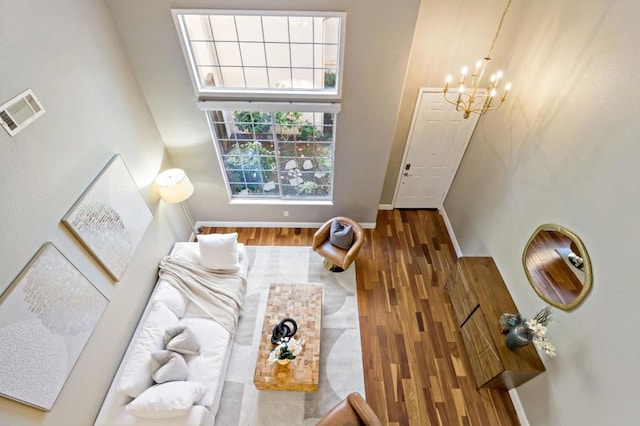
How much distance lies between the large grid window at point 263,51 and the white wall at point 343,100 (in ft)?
0.38

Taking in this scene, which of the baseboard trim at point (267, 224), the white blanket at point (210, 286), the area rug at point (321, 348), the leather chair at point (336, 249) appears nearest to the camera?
the area rug at point (321, 348)

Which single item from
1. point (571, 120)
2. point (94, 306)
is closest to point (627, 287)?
point (571, 120)

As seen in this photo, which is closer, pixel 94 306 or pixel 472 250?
pixel 94 306

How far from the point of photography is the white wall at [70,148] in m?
2.14

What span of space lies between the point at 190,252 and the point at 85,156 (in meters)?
1.73

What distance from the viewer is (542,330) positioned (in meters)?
2.77

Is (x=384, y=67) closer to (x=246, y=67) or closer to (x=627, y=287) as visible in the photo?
(x=246, y=67)

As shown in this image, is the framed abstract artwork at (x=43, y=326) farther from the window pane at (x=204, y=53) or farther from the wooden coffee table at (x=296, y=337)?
the window pane at (x=204, y=53)

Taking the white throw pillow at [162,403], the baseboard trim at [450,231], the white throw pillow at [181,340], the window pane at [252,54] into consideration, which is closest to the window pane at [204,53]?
the window pane at [252,54]

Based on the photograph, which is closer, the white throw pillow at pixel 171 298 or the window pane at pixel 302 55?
the window pane at pixel 302 55

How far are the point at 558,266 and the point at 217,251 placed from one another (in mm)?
3657

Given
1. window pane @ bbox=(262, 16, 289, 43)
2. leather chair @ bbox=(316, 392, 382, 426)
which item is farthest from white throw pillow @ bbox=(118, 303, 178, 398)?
window pane @ bbox=(262, 16, 289, 43)

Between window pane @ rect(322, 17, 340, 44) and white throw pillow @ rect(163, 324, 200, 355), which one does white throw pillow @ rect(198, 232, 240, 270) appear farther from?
window pane @ rect(322, 17, 340, 44)

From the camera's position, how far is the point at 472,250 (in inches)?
173
